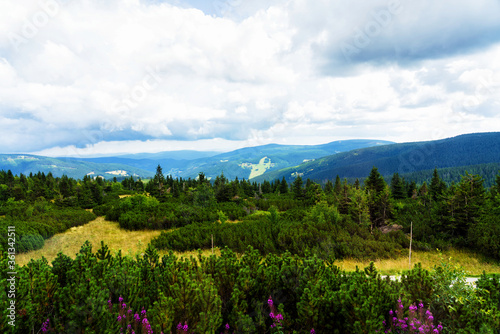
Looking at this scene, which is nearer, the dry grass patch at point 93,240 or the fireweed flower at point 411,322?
the fireweed flower at point 411,322

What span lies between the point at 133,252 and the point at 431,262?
63.2 feet

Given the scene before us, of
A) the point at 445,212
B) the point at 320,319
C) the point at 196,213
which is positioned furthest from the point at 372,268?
the point at 196,213

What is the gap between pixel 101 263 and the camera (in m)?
5.71

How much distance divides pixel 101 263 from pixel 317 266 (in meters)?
5.21

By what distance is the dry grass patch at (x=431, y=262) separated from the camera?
12.8m

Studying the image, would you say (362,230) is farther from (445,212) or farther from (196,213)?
(196,213)

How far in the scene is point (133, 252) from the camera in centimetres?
1673

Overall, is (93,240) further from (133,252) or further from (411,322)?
(411,322)

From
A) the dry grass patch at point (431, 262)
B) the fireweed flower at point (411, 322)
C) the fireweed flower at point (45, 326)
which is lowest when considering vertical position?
the dry grass patch at point (431, 262)

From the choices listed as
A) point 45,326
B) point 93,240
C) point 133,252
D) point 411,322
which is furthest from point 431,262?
point 93,240

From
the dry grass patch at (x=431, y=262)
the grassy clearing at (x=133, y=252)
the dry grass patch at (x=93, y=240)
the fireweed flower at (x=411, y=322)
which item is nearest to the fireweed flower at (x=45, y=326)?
Answer: the grassy clearing at (x=133, y=252)

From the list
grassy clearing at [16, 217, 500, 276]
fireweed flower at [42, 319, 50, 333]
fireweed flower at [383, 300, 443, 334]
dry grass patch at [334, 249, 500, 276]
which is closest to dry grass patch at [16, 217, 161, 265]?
grassy clearing at [16, 217, 500, 276]

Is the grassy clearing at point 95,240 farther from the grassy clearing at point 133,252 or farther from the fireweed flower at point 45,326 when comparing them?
the fireweed flower at point 45,326

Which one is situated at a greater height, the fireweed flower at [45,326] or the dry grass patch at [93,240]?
the fireweed flower at [45,326]
